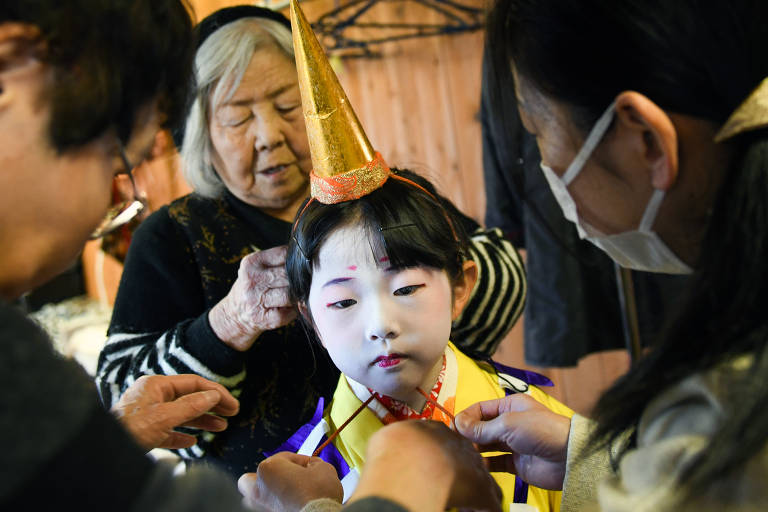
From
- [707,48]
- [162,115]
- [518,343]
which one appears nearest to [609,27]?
[707,48]

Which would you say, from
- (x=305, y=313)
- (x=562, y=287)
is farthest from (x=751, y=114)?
(x=562, y=287)

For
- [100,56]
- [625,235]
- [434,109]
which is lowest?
[434,109]

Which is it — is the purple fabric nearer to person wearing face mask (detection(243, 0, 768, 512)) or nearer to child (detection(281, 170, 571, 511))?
child (detection(281, 170, 571, 511))

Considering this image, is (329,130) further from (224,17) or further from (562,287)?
(562,287)

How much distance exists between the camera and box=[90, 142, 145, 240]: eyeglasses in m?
0.68

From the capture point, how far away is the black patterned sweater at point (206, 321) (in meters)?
1.13

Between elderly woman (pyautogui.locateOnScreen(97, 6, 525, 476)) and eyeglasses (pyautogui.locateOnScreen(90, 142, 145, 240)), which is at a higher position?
eyeglasses (pyautogui.locateOnScreen(90, 142, 145, 240))

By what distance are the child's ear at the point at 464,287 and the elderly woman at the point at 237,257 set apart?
0.06m

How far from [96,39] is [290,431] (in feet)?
2.45

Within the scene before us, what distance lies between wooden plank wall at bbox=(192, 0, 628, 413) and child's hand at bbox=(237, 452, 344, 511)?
186 centimetres

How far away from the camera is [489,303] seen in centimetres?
119

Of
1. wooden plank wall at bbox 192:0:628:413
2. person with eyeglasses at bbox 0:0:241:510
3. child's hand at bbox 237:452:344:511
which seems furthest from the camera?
wooden plank wall at bbox 192:0:628:413

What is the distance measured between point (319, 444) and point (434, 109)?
1970 millimetres

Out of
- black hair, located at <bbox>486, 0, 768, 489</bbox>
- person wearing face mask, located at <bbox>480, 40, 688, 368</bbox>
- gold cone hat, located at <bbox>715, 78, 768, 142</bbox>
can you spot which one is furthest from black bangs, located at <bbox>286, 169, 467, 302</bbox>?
person wearing face mask, located at <bbox>480, 40, 688, 368</bbox>
